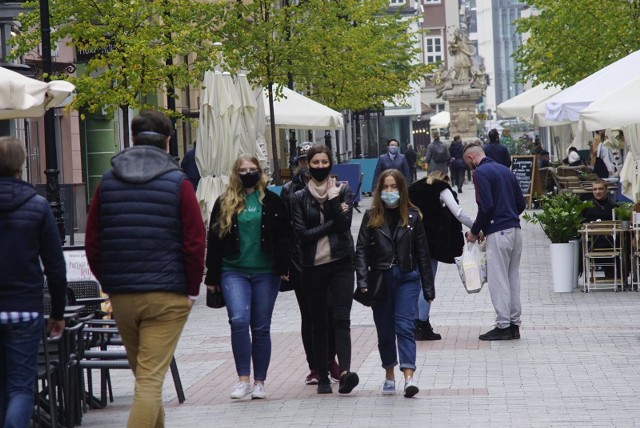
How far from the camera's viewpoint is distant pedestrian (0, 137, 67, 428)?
7520 mm

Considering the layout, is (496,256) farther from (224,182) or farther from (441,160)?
(441,160)

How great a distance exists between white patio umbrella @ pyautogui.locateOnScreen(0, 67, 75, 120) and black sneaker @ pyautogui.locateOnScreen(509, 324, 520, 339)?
455cm

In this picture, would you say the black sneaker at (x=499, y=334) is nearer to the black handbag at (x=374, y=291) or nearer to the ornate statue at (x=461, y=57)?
the black handbag at (x=374, y=291)

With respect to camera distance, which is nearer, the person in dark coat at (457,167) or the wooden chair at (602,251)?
the wooden chair at (602,251)

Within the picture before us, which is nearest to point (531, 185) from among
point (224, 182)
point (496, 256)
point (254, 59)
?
point (254, 59)

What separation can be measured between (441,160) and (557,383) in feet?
101

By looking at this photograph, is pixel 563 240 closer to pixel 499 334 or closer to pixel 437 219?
pixel 499 334

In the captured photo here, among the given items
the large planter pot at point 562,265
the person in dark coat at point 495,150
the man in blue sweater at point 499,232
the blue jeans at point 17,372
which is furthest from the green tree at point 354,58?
the blue jeans at point 17,372

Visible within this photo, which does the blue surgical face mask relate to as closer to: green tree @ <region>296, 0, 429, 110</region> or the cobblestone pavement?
the cobblestone pavement

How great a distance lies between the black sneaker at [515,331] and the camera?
45.0 feet

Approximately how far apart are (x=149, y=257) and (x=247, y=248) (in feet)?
8.75

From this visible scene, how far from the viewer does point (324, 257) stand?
10633 millimetres

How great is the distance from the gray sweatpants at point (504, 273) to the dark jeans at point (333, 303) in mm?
3274

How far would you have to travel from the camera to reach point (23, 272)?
7.60m
